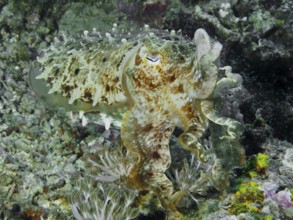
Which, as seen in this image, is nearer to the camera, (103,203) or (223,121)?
(223,121)

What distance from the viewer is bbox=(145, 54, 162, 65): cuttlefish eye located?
10.8 ft

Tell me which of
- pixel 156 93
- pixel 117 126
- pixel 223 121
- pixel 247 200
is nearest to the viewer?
pixel 223 121

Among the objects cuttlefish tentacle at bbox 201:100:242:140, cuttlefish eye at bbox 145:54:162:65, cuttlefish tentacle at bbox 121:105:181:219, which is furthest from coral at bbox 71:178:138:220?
cuttlefish eye at bbox 145:54:162:65

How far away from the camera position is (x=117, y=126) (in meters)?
4.00

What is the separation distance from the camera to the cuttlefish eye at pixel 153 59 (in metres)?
3.29

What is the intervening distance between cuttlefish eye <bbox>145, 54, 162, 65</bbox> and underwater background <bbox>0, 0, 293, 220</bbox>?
38.6 inches

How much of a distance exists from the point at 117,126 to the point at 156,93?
83 centimetres

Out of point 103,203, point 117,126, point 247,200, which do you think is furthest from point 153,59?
point 247,200

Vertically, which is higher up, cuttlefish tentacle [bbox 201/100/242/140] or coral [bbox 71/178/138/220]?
cuttlefish tentacle [bbox 201/100/242/140]

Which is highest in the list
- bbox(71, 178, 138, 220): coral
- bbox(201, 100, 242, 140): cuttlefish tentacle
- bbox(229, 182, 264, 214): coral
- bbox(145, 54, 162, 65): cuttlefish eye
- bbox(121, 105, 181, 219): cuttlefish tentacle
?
bbox(145, 54, 162, 65): cuttlefish eye

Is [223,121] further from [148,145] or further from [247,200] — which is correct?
[247,200]

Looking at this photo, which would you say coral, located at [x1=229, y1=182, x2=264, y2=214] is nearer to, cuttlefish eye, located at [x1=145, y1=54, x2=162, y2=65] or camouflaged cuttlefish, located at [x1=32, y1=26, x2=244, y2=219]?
camouflaged cuttlefish, located at [x1=32, y1=26, x2=244, y2=219]

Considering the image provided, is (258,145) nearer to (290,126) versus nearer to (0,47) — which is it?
(290,126)

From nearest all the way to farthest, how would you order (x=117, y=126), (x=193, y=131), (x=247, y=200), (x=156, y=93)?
1. (x=193, y=131)
2. (x=156, y=93)
3. (x=247, y=200)
4. (x=117, y=126)
